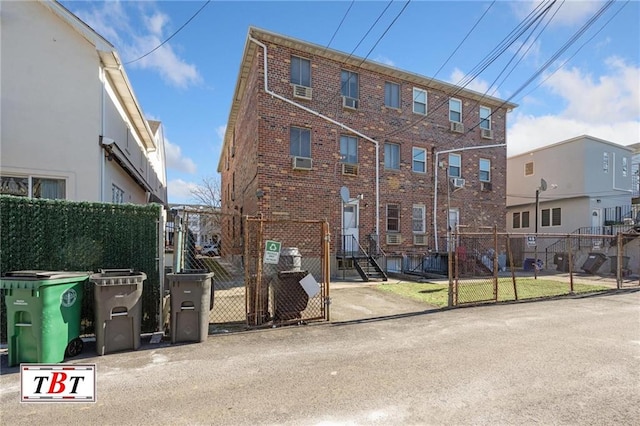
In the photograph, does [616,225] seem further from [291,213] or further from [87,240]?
[87,240]

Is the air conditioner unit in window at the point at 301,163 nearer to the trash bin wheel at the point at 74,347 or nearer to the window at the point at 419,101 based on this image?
the window at the point at 419,101

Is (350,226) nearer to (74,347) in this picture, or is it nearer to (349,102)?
(349,102)

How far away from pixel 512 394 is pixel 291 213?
34.4ft

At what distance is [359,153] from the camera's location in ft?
50.3

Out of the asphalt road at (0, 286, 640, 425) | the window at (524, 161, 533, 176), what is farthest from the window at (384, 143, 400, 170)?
the window at (524, 161, 533, 176)

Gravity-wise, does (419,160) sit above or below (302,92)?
below

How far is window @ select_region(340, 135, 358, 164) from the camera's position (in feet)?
49.3

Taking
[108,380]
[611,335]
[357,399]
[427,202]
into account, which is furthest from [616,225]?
[108,380]

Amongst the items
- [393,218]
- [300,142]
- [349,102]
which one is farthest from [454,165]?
[300,142]

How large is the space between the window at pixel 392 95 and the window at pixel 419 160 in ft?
7.83

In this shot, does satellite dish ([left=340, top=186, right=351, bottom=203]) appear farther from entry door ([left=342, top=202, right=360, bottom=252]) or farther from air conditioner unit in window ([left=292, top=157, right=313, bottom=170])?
air conditioner unit in window ([left=292, top=157, right=313, bottom=170])

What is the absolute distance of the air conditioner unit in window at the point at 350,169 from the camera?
14.8 metres

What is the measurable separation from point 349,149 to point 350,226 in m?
3.36

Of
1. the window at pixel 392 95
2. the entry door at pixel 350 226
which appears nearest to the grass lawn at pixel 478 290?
the entry door at pixel 350 226
